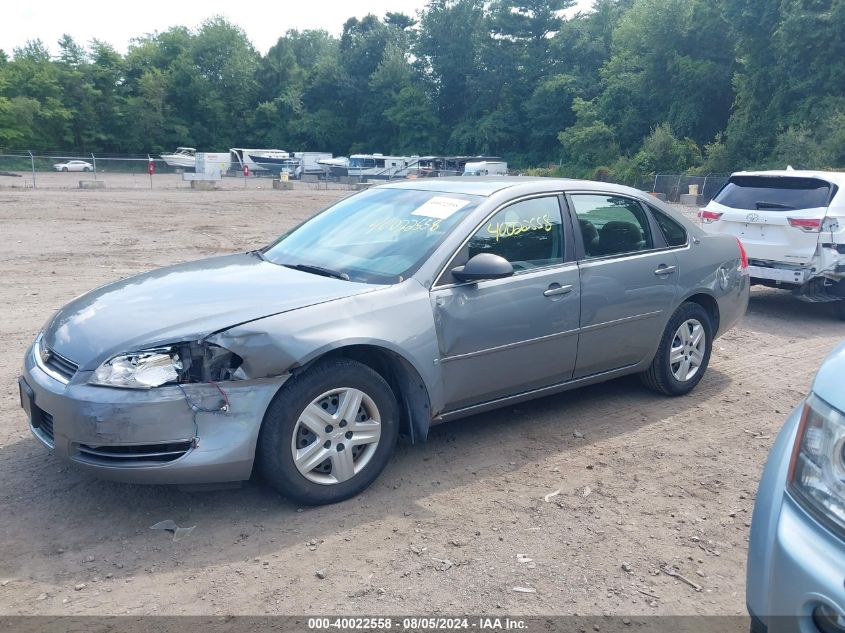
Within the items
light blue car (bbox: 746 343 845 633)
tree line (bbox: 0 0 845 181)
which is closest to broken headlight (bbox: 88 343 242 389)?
light blue car (bbox: 746 343 845 633)

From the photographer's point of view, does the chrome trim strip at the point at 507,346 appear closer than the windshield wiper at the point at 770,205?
Yes

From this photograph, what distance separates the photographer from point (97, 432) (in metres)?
3.54

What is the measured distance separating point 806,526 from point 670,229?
4.01m

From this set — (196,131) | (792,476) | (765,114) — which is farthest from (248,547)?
(196,131)

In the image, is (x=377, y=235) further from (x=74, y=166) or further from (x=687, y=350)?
(x=74, y=166)

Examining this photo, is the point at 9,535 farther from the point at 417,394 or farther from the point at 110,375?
the point at 417,394

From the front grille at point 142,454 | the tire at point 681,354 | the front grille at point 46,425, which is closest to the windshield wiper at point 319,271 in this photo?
the front grille at point 142,454

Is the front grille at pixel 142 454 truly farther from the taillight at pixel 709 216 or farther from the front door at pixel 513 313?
the taillight at pixel 709 216

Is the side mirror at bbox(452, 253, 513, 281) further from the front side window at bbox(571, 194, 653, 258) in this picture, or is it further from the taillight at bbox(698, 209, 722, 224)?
the taillight at bbox(698, 209, 722, 224)

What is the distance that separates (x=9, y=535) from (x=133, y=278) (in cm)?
179

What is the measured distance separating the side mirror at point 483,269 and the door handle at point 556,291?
485 mm

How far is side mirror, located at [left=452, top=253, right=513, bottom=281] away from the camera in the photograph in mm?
4332

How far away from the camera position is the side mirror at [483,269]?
4.33m

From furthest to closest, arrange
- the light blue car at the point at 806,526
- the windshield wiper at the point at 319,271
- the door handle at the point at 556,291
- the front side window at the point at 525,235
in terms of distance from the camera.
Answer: the door handle at the point at 556,291 → the front side window at the point at 525,235 → the windshield wiper at the point at 319,271 → the light blue car at the point at 806,526
